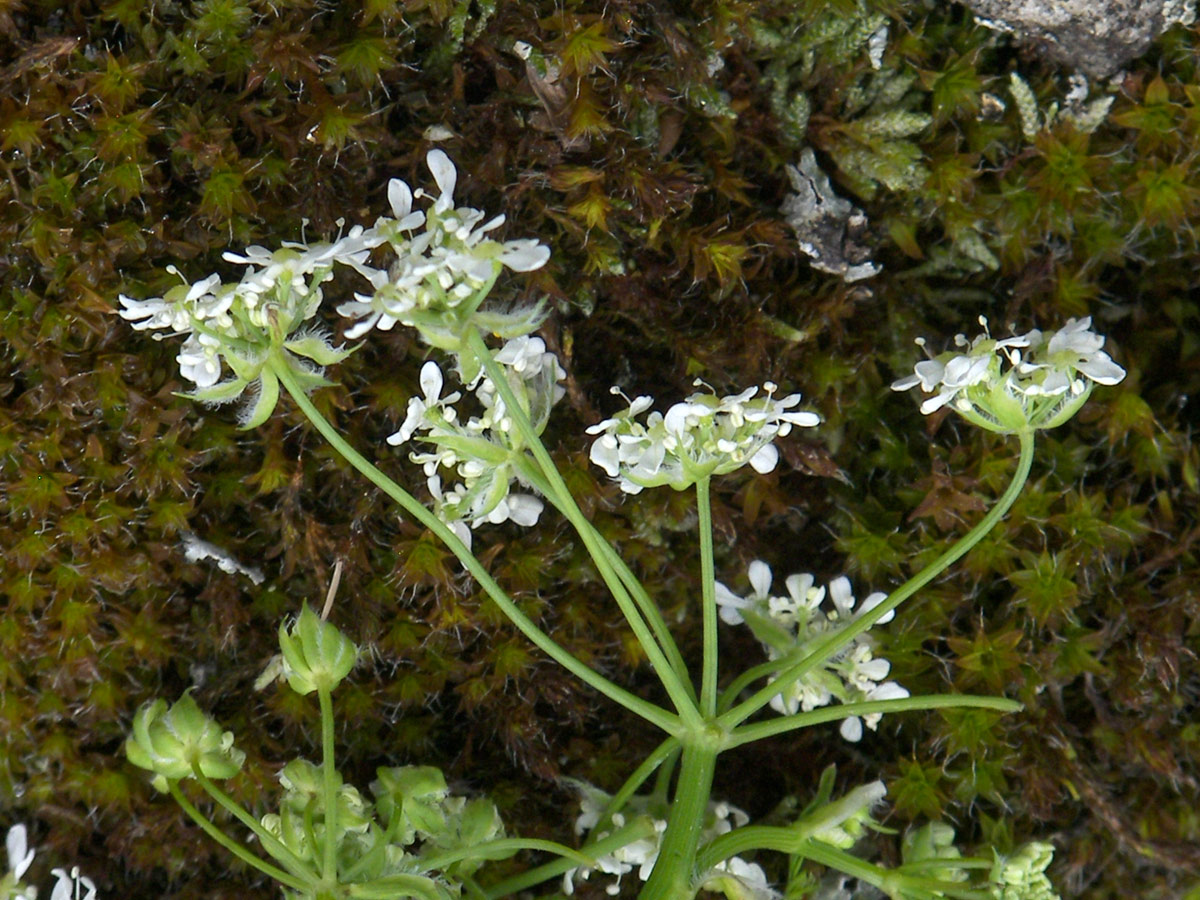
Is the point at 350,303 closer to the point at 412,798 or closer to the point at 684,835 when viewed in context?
the point at 412,798

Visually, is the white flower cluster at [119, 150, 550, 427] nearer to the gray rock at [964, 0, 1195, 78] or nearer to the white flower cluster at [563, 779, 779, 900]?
the white flower cluster at [563, 779, 779, 900]

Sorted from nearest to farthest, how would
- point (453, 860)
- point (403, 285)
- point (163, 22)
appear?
point (403, 285) < point (453, 860) < point (163, 22)

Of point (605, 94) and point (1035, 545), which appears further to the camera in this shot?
point (1035, 545)

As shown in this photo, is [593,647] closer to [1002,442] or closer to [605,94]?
[1002,442]

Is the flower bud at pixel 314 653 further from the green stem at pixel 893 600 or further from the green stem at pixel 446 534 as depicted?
the green stem at pixel 893 600

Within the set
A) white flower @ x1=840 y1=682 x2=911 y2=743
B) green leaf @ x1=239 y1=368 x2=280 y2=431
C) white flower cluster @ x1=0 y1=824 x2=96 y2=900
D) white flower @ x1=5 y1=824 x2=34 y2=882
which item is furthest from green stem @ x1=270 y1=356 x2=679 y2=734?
white flower @ x1=5 y1=824 x2=34 y2=882

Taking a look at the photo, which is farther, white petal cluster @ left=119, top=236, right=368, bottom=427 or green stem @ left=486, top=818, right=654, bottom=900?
green stem @ left=486, top=818, right=654, bottom=900

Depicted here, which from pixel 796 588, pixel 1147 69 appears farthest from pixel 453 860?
pixel 1147 69
